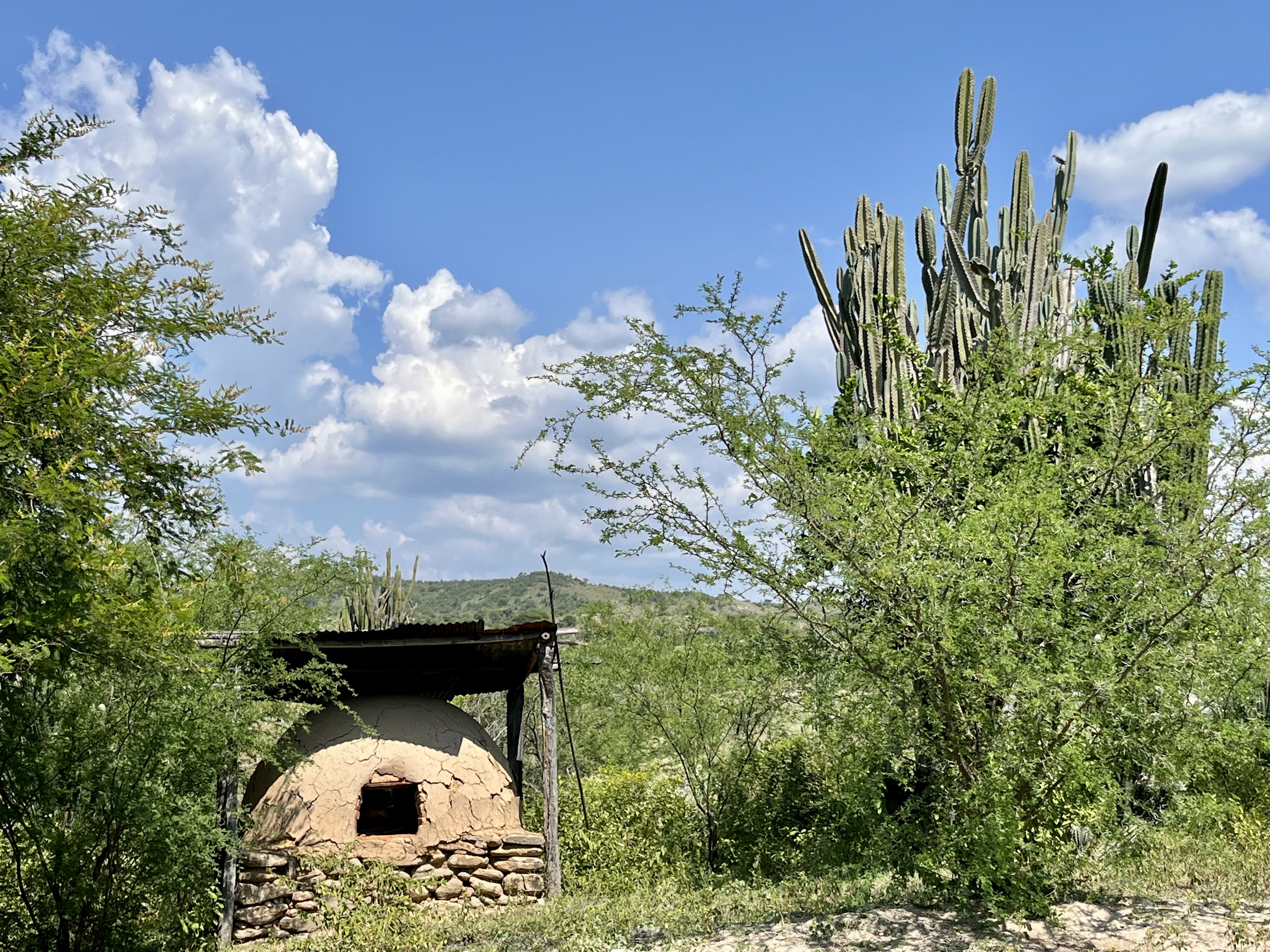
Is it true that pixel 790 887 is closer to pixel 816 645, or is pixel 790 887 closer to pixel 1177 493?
pixel 816 645

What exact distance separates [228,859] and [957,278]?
11.2 metres

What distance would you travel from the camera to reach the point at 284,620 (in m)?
10.0

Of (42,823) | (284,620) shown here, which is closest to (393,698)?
(284,620)

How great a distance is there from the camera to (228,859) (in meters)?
10.3

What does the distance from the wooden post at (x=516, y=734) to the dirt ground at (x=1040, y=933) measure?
16.7ft

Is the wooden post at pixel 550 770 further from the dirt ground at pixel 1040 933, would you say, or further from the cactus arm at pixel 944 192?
the cactus arm at pixel 944 192

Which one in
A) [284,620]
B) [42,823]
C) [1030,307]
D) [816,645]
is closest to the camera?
[42,823]

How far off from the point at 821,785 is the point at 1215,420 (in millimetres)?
6939

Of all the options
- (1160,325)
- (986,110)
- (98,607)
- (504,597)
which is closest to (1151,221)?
(986,110)

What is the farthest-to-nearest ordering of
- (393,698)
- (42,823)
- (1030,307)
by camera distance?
1. (1030,307)
2. (393,698)
3. (42,823)

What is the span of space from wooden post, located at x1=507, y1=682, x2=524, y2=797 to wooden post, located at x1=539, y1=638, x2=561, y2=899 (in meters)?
1.13

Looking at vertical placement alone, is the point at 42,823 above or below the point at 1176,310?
below

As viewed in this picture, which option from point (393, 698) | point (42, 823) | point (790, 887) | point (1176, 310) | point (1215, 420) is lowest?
point (790, 887)

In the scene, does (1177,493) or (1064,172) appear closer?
(1177,493)
